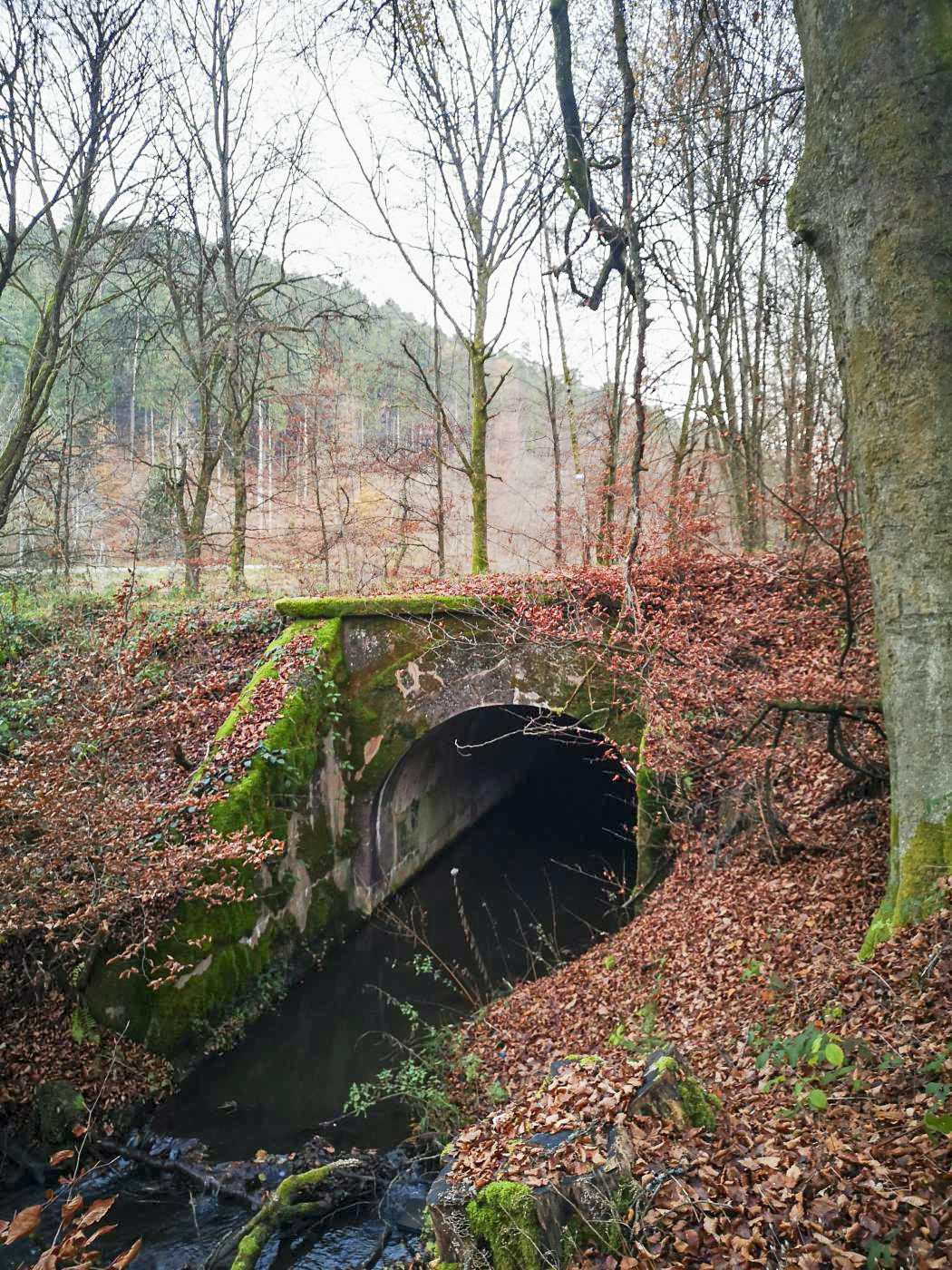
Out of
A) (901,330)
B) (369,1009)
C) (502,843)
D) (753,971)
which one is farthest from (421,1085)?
(502,843)

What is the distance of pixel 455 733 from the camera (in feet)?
37.4

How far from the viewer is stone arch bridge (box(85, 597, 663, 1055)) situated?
827cm

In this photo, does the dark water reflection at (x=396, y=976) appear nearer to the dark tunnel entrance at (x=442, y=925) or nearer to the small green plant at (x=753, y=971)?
the dark tunnel entrance at (x=442, y=925)

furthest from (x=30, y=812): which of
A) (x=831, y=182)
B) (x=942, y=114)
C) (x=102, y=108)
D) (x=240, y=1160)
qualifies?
(x=942, y=114)

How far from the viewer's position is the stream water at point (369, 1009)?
5.52 meters

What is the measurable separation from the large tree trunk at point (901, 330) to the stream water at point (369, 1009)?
4.31m

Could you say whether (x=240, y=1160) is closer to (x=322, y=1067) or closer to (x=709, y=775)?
(x=322, y=1067)

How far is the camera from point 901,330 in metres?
3.93

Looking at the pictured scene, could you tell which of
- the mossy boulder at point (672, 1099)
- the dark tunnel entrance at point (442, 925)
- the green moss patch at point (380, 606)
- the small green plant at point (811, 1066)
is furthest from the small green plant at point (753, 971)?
the green moss patch at point (380, 606)

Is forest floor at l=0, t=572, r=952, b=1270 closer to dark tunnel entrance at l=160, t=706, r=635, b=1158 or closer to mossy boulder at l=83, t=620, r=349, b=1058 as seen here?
mossy boulder at l=83, t=620, r=349, b=1058

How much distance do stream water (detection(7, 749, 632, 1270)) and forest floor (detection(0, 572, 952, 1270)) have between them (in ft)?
2.44

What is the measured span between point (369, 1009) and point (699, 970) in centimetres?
403

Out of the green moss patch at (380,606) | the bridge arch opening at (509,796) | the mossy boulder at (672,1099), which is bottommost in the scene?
the bridge arch opening at (509,796)

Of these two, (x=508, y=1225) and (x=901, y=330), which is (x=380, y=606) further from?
(x=508, y=1225)
